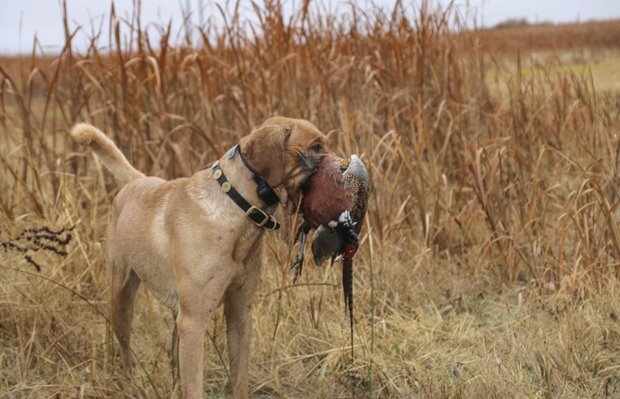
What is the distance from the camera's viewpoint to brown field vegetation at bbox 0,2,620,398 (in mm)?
3639

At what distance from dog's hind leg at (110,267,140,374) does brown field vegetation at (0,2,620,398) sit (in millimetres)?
66

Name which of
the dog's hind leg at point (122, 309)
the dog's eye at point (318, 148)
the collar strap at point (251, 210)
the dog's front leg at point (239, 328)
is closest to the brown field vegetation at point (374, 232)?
the dog's hind leg at point (122, 309)

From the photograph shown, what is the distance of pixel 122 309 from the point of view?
148 inches

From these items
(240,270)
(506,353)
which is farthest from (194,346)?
(506,353)

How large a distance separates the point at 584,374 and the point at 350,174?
151 centimetres

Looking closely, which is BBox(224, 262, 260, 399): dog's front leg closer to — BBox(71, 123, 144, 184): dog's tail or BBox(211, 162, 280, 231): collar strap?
BBox(211, 162, 280, 231): collar strap

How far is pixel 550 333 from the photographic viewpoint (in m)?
3.76

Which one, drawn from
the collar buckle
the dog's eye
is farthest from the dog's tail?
the dog's eye

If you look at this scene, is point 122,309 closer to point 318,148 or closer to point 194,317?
point 194,317

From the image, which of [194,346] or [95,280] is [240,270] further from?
[95,280]

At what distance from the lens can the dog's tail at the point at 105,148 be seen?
3.85 m

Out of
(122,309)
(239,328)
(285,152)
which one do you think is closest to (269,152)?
(285,152)

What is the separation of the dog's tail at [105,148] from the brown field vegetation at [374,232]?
0.70 metres

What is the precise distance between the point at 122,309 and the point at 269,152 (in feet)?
4.40
